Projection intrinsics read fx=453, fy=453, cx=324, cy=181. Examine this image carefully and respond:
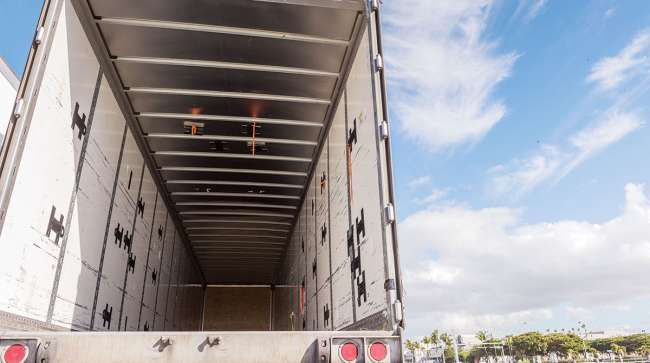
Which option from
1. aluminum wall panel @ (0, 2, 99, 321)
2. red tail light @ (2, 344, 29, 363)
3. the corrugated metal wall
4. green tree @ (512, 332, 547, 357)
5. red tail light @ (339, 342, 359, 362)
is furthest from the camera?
green tree @ (512, 332, 547, 357)

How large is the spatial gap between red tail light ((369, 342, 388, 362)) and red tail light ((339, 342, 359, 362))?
0.37 ft

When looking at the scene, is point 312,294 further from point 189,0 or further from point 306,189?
point 189,0

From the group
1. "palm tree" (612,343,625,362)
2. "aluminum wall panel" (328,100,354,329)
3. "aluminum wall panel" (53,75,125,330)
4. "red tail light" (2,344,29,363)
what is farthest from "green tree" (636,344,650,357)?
"red tail light" (2,344,29,363)

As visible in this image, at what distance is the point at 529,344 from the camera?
103250 millimetres

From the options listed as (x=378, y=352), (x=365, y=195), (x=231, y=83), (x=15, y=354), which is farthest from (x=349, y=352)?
(x=231, y=83)

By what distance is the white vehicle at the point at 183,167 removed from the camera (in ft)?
11.7

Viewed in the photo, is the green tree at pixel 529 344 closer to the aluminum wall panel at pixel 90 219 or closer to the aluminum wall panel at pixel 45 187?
the aluminum wall panel at pixel 90 219

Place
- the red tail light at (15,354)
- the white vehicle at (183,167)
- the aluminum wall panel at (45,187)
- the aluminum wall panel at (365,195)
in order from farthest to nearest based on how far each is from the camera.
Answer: the aluminum wall panel at (365,195) → the aluminum wall panel at (45,187) → the white vehicle at (183,167) → the red tail light at (15,354)

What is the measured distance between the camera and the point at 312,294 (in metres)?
9.23

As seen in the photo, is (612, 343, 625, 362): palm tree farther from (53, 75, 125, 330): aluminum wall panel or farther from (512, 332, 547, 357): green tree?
(53, 75, 125, 330): aluminum wall panel

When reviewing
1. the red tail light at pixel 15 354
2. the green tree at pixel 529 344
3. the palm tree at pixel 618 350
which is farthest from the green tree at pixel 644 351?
the red tail light at pixel 15 354

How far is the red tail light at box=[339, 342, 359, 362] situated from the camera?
3.23 metres

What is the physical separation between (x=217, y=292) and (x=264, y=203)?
9954 mm

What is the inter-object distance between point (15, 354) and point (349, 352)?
7.15ft
